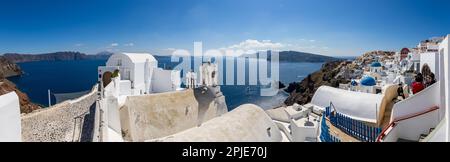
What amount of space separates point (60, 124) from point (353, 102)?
12.4 meters

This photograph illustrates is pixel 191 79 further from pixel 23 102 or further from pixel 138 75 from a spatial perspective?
pixel 23 102

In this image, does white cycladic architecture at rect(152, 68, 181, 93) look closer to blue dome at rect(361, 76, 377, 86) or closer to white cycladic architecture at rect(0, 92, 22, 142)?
blue dome at rect(361, 76, 377, 86)

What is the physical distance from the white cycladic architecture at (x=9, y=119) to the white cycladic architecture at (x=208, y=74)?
12110mm

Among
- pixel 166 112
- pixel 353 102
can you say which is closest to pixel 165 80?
pixel 166 112

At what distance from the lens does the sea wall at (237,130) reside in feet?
21.2

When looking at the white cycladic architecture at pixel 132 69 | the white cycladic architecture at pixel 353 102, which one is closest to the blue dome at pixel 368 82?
the white cycladic architecture at pixel 353 102

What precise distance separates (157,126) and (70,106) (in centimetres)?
476

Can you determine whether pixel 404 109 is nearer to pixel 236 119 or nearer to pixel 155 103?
pixel 236 119

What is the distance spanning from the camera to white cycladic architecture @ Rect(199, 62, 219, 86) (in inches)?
647

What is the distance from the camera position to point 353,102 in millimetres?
12836

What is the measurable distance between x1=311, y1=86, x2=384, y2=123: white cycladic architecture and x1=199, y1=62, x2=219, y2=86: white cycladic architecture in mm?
6234

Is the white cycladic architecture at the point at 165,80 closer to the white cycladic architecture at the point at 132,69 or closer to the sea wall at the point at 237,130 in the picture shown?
the white cycladic architecture at the point at 132,69
